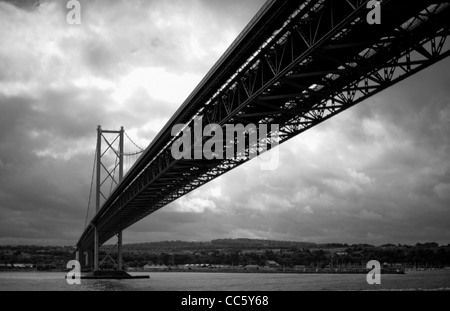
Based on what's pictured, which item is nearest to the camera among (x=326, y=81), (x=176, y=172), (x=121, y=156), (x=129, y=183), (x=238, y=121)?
(x=326, y=81)

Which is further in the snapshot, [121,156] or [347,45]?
[121,156]

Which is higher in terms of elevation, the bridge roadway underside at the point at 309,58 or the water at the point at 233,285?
the bridge roadway underside at the point at 309,58

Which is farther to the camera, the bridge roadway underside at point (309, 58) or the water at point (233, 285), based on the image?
the water at point (233, 285)

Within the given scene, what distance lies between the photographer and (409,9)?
1664 centimetres

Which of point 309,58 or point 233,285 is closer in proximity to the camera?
point 309,58

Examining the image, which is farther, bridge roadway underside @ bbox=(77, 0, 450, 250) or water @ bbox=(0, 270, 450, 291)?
water @ bbox=(0, 270, 450, 291)

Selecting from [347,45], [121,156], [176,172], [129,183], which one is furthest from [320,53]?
[121,156]

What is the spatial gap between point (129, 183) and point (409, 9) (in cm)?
3704

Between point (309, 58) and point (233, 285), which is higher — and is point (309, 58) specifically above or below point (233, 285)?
above

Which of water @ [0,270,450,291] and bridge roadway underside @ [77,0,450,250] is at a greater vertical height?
bridge roadway underside @ [77,0,450,250]

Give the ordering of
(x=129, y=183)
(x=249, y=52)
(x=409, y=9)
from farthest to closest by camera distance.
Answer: (x=129, y=183) < (x=249, y=52) < (x=409, y=9)

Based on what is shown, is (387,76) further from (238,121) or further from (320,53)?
(238,121)
